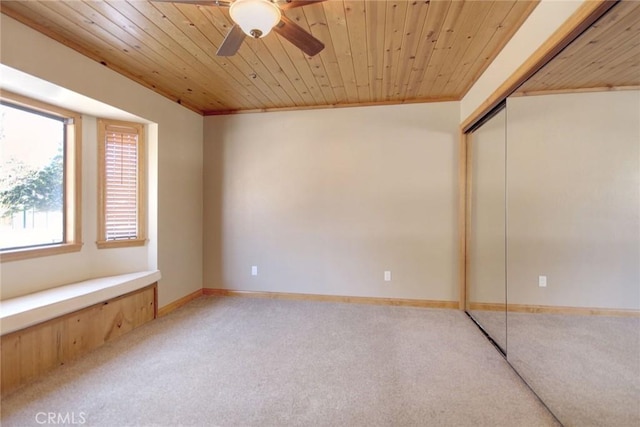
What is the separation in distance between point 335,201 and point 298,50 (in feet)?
6.00

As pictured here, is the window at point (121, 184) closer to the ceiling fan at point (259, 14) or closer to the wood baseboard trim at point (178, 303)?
the wood baseboard trim at point (178, 303)

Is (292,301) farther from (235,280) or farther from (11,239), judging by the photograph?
(11,239)

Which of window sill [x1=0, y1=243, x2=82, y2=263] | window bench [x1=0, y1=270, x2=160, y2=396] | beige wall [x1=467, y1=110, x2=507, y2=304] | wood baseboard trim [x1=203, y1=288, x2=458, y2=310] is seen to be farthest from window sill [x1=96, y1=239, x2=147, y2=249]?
beige wall [x1=467, y1=110, x2=507, y2=304]

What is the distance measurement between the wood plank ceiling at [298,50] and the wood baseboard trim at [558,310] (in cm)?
189

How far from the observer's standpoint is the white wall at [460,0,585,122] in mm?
1455

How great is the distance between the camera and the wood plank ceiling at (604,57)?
1.24m

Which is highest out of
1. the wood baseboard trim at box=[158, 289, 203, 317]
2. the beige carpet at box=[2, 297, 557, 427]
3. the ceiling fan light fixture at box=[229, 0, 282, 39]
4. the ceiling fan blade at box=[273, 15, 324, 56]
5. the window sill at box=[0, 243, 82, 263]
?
the ceiling fan blade at box=[273, 15, 324, 56]

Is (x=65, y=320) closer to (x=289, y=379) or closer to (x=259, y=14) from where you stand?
(x=289, y=379)

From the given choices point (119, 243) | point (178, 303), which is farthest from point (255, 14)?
point (178, 303)

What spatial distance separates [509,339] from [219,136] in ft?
13.2

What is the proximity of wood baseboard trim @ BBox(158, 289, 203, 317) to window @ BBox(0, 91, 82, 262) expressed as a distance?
1.09 meters

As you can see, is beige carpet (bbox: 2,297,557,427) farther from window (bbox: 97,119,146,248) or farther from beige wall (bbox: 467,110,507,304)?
window (bbox: 97,119,146,248)

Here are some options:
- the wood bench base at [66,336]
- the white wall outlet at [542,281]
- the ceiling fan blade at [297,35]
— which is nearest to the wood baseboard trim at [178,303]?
the wood bench base at [66,336]

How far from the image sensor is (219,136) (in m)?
3.80
